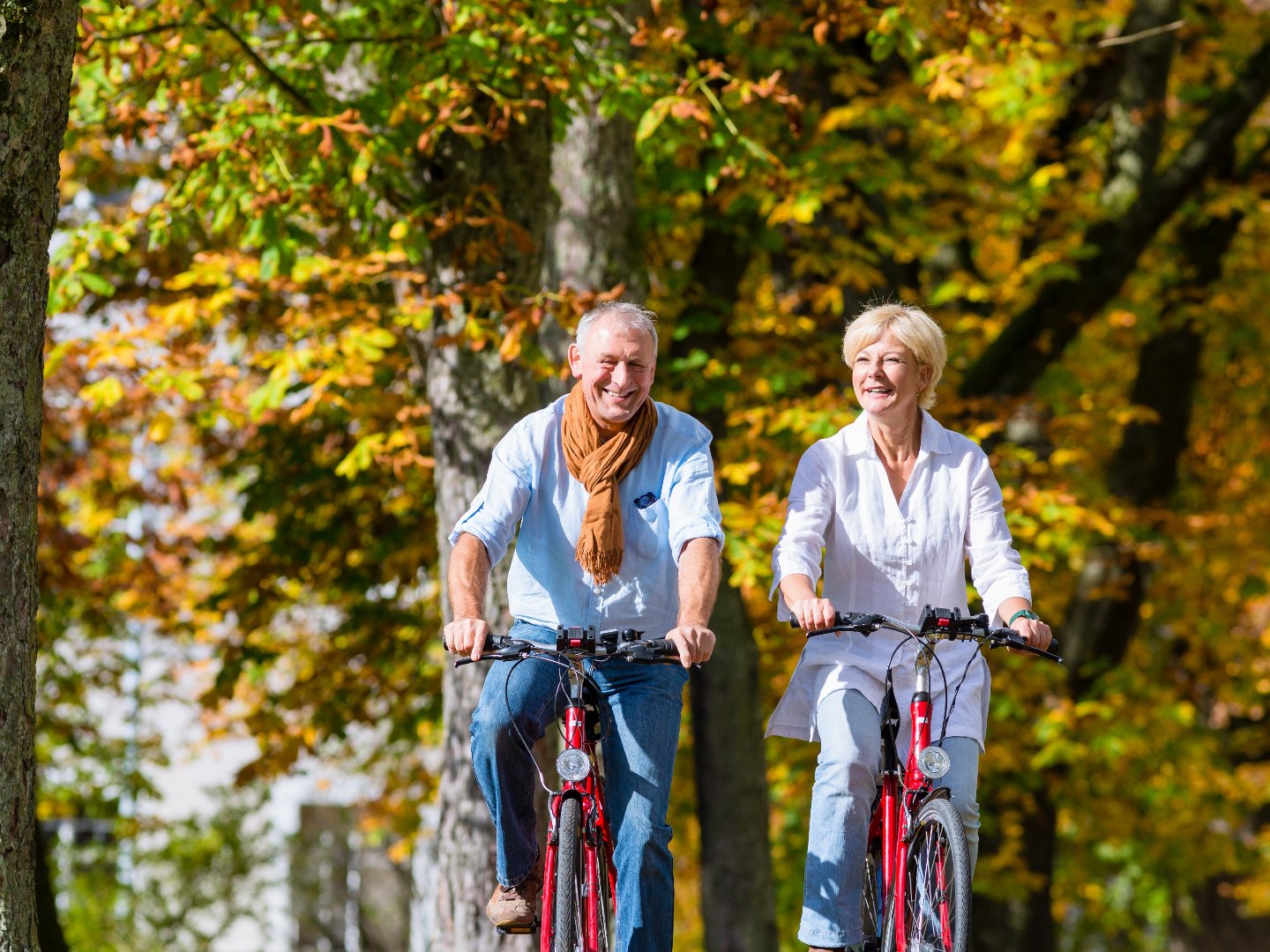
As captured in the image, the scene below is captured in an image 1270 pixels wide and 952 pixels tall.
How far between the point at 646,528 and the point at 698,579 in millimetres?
357

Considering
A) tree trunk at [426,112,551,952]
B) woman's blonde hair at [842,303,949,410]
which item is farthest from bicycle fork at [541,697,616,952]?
tree trunk at [426,112,551,952]

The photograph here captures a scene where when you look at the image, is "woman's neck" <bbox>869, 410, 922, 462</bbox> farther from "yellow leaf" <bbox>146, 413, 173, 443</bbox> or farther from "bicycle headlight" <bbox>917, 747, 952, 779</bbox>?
"yellow leaf" <bbox>146, 413, 173, 443</bbox>

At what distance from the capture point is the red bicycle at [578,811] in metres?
4.55

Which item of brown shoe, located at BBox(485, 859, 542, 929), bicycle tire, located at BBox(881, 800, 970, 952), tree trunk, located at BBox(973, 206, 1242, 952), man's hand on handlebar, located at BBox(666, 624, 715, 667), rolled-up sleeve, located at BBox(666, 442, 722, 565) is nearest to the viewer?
bicycle tire, located at BBox(881, 800, 970, 952)

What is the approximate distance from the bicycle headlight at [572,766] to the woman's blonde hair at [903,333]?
4.47 feet

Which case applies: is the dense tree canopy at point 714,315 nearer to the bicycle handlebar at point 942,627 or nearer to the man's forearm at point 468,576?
the man's forearm at point 468,576

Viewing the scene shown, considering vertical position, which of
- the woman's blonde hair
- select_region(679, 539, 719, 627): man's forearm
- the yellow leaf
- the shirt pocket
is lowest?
select_region(679, 539, 719, 627): man's forearm

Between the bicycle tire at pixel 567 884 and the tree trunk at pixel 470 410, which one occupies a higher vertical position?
the tree trunk at pixel 470 410

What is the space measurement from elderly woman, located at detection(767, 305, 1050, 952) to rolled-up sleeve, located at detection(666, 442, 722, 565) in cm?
25

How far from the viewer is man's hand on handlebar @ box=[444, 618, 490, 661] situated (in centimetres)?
451

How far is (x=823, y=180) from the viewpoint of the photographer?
1021 centimetres

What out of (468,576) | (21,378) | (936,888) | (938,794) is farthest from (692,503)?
(21,378)

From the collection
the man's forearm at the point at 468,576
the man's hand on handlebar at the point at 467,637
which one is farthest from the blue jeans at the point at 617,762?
the man's hand on handlebar at the point at 467,637

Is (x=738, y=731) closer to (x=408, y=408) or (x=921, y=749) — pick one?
(x=408, y=408)
